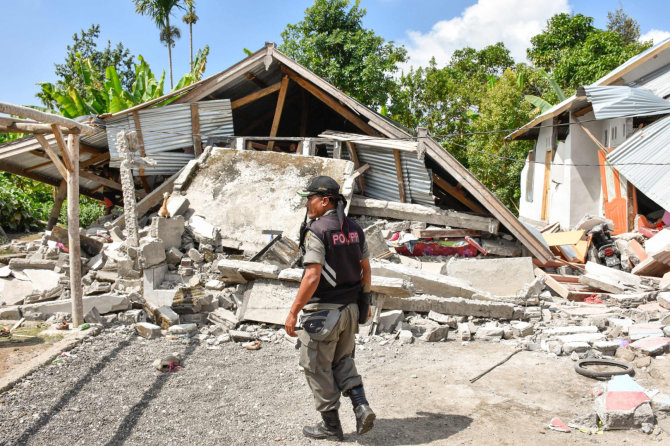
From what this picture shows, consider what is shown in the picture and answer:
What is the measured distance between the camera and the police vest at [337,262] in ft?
11.8

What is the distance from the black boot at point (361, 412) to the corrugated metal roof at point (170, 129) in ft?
28.6

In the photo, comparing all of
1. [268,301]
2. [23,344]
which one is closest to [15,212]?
[23,344]

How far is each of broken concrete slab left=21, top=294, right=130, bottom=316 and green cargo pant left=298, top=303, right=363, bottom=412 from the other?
4.11m

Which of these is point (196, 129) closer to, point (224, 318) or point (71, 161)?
point (71, 161)

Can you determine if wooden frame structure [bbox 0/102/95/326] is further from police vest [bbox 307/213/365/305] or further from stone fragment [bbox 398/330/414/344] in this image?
stone fragment [bbox 398/330/414/344]

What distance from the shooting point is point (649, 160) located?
1005cm

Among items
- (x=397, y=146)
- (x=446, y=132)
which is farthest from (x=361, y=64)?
(x=397, y=146)

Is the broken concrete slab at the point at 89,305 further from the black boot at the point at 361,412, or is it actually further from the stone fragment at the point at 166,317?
the black boot at the point at 361,412

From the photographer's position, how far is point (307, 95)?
14.2 meters

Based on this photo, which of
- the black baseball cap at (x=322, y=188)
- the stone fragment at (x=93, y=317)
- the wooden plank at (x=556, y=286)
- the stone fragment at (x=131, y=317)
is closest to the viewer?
the black baseball cap at (x=322, y=188)

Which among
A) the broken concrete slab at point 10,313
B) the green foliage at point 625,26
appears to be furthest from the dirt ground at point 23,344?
the green foliage at point 625,26

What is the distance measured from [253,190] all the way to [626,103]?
807 cm

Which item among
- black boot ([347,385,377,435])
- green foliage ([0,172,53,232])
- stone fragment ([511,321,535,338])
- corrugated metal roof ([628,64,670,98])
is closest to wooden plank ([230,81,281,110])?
stone fragment ([511,321,535,338])

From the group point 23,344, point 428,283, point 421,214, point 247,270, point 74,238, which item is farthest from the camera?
point 421,214
